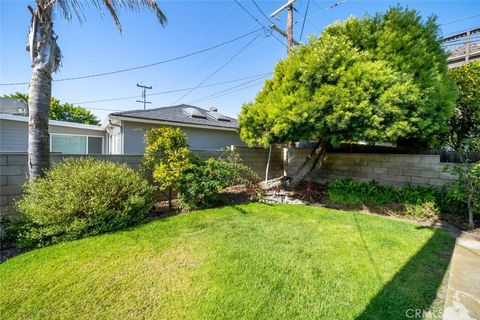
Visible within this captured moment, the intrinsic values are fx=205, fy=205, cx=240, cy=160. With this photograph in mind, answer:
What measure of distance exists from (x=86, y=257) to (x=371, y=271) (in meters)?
3.92

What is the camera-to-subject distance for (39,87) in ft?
12.2

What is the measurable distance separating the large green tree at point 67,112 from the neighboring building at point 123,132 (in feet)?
73.2

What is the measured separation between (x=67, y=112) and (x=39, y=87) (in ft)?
111

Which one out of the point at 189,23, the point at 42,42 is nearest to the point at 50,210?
the point at 42,42

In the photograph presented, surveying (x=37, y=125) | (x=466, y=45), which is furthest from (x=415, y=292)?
(x=466, y=45)

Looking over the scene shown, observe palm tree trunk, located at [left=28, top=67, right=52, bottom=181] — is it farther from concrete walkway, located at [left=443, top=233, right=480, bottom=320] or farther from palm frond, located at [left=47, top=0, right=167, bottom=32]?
concrete walkway, located at [left=443, top=233, right=480, bottom=320]

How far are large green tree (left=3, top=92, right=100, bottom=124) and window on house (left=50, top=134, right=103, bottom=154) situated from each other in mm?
21962

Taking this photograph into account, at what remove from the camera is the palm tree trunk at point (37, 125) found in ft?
12.1

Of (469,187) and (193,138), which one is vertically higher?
(193,138)

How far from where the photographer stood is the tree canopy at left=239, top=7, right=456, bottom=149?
492cm

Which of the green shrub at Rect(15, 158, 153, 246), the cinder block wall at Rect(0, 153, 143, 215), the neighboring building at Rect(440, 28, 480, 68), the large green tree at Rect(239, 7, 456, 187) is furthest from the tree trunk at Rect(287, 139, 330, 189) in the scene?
the neighboring building at Rect(440, 28, 480, 68)

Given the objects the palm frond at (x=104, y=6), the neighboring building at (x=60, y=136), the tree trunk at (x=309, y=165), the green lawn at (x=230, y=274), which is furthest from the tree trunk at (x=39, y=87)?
the neighboring building at (x=60, y=136)

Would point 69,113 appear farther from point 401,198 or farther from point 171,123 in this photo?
point 401,198

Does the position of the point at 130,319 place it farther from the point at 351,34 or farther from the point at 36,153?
the point at 351,34
